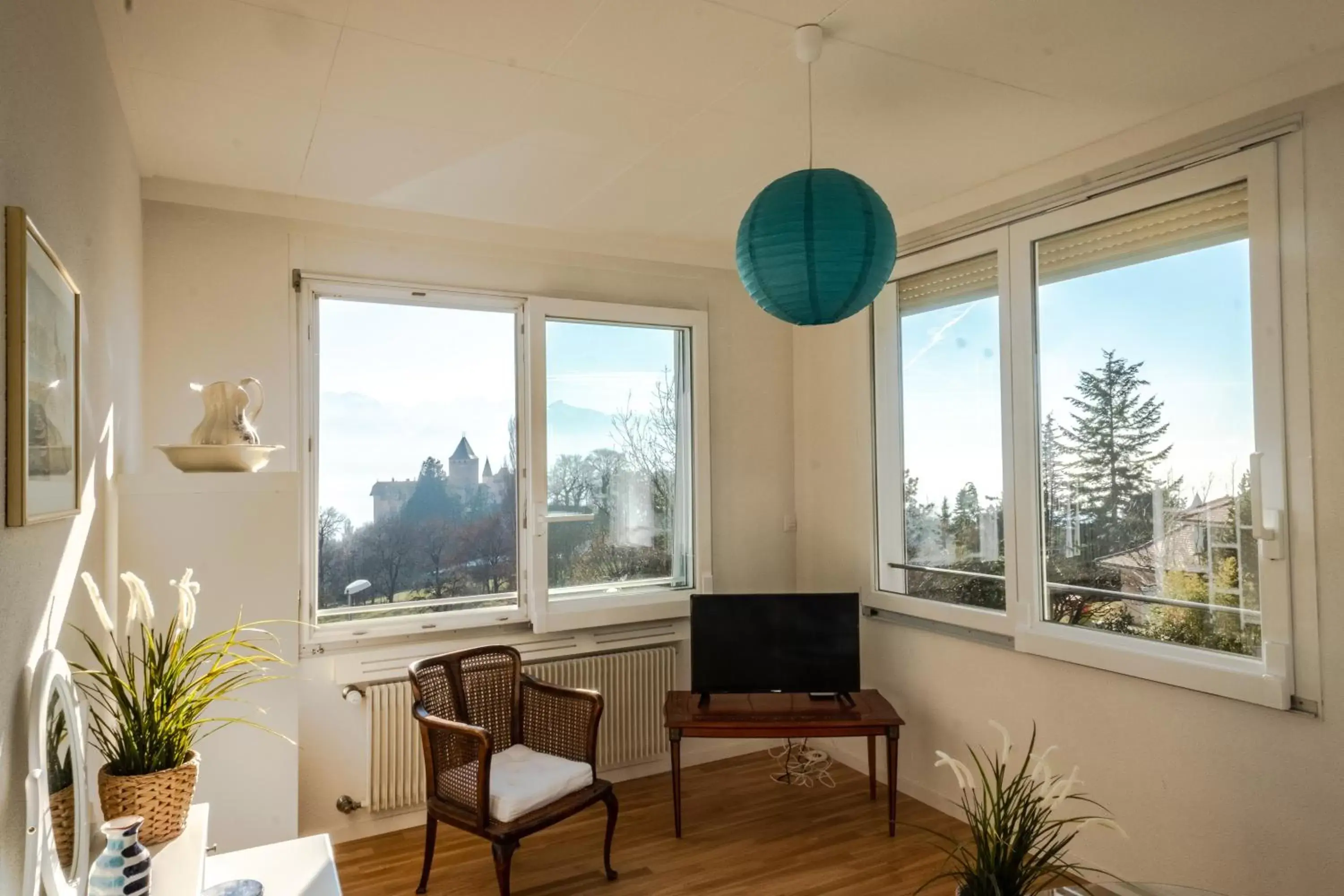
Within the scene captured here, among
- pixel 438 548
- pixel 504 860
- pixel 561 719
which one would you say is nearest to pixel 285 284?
pixel 438 548

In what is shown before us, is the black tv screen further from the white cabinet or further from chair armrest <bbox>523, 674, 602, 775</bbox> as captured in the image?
the white cabinet

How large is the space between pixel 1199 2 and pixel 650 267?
2782mm

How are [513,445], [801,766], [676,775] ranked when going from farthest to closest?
[801,766]
[513,445]
[676,775]

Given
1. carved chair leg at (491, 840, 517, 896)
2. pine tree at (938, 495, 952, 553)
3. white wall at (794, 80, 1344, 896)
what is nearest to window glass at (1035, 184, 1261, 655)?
white wall at (794, 80, 1344, 896)

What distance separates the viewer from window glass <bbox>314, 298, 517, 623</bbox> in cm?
370

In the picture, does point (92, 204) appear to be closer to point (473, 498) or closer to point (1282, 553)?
point (473, 498)

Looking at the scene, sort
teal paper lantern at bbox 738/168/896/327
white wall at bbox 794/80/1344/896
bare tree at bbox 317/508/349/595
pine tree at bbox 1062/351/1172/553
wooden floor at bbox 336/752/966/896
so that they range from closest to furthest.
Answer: teal paper lantern at bbox 738/168/896/327 → white wall at bbox 794/80/1344/896 → pine tree at bbox 1062/351/1172/553 → wooden floor at bbox 336/752/966/896 → bare tree at bbox 317/508/349/595

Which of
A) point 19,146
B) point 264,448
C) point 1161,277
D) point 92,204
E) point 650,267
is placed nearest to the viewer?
point 19,146

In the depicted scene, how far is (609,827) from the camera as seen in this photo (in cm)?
323

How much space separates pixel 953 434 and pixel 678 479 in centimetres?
147

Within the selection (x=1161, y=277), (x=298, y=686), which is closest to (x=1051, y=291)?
(x=1161, y=277)

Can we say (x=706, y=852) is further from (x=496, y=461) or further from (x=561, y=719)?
(x=496, y=461)

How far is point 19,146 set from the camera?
1.30 metres

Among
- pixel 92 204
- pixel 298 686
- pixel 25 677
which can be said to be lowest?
pixel 298 686
